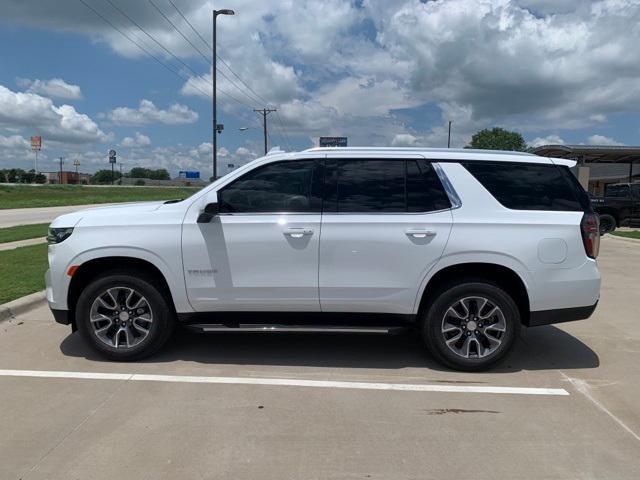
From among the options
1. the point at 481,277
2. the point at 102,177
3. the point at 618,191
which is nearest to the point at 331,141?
the point at 618,191

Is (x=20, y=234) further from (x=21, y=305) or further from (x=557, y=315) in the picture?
(x=557, y=315)

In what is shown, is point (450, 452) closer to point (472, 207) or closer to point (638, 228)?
point (472, 207)

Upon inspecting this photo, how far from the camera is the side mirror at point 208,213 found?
4848mm

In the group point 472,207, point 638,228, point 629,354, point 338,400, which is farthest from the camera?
point 638,228

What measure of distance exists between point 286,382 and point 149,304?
1440mm

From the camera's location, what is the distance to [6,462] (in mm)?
3336

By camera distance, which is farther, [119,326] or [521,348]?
[521,348]

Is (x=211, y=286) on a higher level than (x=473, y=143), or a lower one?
lower

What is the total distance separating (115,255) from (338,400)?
7.69ft

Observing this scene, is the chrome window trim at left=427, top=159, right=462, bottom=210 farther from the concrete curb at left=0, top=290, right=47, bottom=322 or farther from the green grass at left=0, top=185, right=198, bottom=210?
the green grass at left=0, top=185, right=198, bottom=210

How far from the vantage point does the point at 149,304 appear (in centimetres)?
500

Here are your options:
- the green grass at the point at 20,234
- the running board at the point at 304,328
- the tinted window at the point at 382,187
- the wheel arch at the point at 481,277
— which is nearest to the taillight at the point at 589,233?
the wheel arch at the point at 481,277

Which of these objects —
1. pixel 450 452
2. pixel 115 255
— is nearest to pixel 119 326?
pixel 115 255

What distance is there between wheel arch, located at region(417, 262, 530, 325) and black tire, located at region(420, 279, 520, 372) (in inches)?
2.4
